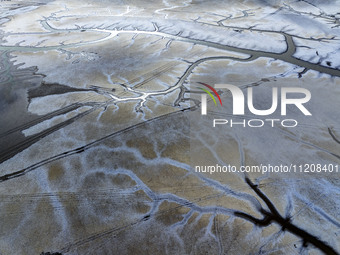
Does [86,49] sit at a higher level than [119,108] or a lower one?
higher

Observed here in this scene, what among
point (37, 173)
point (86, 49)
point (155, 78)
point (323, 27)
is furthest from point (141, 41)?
point (323, 27)

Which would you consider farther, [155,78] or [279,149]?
[155,78]

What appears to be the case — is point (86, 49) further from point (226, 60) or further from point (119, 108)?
point (226, 60)

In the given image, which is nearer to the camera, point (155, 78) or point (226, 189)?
point (226, 189)

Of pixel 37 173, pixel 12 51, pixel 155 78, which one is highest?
pixel 12 51

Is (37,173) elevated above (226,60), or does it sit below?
below

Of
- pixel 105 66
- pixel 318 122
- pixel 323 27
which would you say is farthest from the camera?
pixel 323 27

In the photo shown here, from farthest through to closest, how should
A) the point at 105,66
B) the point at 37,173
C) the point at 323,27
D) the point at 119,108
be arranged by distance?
the point at 323,27, the point at 105,66, the point at 119,108, the point at 37,173

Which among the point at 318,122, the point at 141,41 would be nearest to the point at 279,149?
the point at 318,122

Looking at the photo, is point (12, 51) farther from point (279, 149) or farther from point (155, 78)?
point (279, 149)
